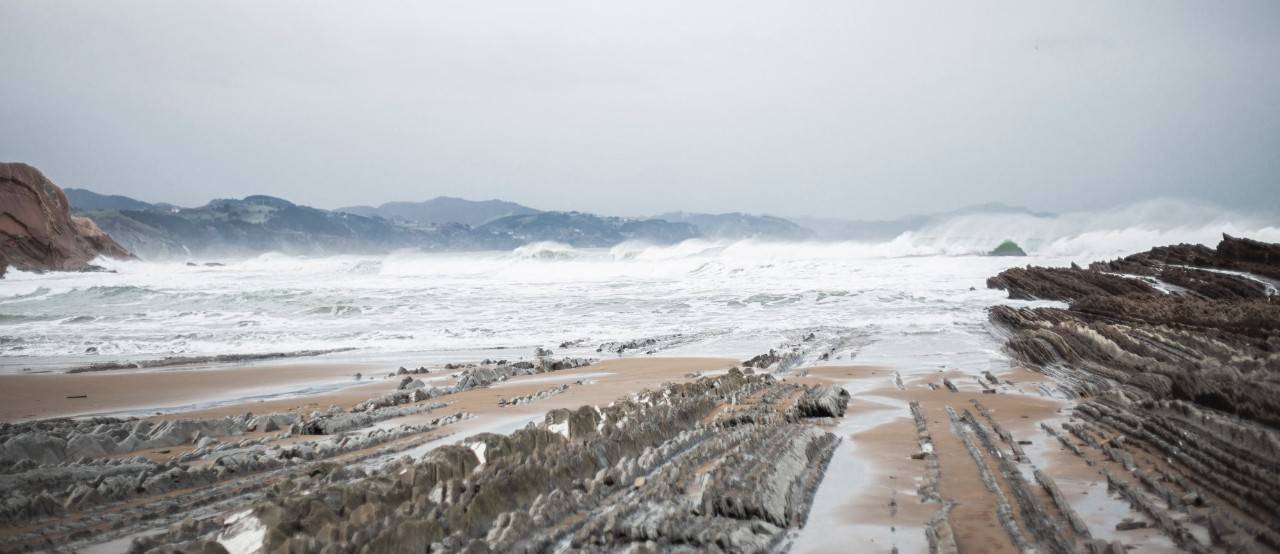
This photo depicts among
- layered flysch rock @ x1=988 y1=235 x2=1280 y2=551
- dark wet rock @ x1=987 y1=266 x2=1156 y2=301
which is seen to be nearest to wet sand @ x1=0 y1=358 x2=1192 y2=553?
layered flysch rock @ x1=988 y1=235 x2=1280 y2=551

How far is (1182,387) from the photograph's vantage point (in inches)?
213

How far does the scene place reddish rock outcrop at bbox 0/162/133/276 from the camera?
35531mm

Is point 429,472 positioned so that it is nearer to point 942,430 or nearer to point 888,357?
point 942,430

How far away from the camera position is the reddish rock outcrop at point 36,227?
35.5 metres

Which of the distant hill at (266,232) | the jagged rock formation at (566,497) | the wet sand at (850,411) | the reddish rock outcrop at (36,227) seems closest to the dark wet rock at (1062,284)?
the wet sand at (850,411)

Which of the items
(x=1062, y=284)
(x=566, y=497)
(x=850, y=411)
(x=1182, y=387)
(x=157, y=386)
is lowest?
(x=157, y=386)

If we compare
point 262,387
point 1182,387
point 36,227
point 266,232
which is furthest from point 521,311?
point 266,232

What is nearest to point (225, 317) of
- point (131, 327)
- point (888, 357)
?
point (131, 327)

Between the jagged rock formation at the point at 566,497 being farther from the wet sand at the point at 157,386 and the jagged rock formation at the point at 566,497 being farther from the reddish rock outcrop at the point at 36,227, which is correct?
the reddish rock outcrop at the point at 36,227

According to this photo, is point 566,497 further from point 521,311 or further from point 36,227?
point 36,227

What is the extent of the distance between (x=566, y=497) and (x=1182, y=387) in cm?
505

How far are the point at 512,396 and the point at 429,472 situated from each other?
4257 millimetres

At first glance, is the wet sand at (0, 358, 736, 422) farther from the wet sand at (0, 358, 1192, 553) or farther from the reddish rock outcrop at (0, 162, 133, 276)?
the reddish rock outcrop at (0, 162, 133, 276)

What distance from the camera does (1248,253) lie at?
17125 mm
